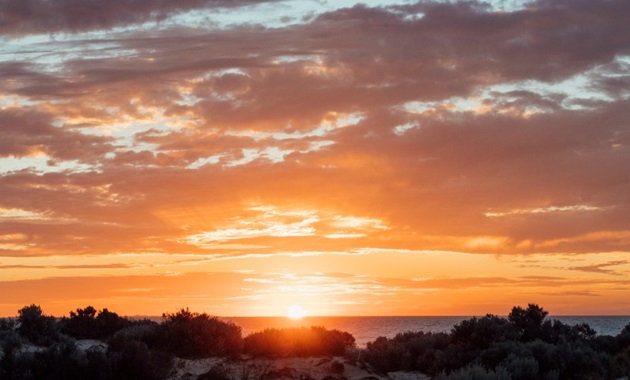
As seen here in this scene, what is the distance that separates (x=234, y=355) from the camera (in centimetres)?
2292

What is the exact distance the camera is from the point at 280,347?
75.5ft

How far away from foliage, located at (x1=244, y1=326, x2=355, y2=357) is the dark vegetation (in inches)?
1.3

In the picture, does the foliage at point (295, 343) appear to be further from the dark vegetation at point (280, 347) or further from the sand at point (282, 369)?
the sand at point (282, 369)

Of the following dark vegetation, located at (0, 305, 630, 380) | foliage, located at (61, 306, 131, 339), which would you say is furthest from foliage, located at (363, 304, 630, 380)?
foliage, located at (61, 306, 131, 339)

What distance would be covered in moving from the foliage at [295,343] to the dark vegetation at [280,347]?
0.03 meters

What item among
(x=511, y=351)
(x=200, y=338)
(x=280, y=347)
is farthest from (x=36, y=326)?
(x=511, y=351)

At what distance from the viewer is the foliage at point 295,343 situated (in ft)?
75.1

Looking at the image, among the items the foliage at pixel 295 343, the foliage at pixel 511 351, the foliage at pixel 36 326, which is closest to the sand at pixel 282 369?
the foliage at pixel 295 343

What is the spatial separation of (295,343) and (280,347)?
558 mm

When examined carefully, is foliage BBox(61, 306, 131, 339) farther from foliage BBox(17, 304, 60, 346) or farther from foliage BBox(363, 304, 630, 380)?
foliage BBox(363, 304, 630, 380)

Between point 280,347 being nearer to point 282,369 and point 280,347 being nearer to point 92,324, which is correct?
point 282,369

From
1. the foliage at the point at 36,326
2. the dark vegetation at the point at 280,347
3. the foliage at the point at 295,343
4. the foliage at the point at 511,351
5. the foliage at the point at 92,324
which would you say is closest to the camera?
the foliage at the point at 511,351

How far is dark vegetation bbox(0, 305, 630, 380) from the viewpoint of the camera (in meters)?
19.4

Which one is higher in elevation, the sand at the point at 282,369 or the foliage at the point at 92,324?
the foliage at the point at 92,324
